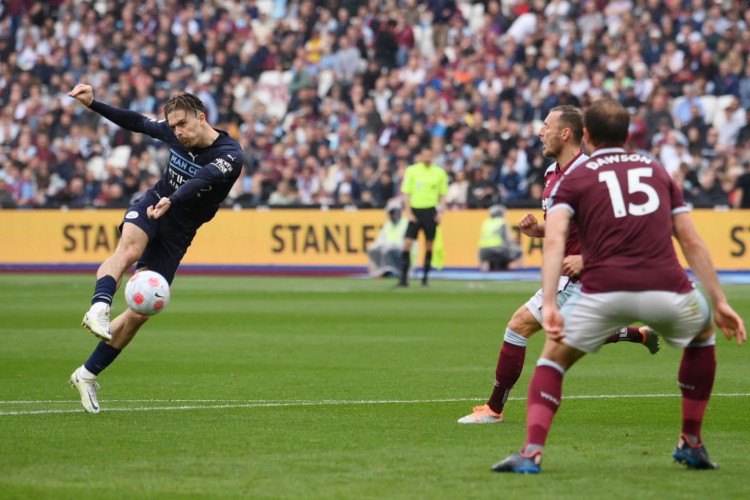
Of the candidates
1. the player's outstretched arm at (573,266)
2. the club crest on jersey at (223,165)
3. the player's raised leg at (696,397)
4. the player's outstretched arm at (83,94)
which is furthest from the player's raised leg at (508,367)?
the player's outstretched arm at (83,94)

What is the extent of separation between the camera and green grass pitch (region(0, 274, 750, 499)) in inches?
257

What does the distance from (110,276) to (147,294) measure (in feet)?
1.15

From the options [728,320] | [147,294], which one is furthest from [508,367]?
[147,294]

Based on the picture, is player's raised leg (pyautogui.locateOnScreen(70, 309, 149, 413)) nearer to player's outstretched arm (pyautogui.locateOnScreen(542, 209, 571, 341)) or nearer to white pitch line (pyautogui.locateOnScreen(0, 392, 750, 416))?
white pitch line (pyautogui.locateOnScreen(0, 392, 750, 416))

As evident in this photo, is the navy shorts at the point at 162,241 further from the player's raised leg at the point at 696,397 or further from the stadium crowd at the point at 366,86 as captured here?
the stadium crowd at the point at 366,86

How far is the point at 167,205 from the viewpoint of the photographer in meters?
9.29

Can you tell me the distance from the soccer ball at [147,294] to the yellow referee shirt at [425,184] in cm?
1426

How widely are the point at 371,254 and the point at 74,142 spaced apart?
937cm

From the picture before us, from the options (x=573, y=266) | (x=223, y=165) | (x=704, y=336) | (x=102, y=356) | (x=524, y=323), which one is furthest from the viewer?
(x=223, y=165)

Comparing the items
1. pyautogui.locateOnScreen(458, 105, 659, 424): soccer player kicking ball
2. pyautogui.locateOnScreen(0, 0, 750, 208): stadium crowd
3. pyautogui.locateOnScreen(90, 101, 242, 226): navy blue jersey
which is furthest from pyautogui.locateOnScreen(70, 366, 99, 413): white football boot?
pyautogui.locateOnScreen(0, 0, 750, 208): stadium crowd

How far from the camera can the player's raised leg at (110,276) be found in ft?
29.3

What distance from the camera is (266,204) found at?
2831 centimetres

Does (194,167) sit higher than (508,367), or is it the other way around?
(194,167)

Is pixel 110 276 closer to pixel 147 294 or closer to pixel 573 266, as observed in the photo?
pixel 147 294
